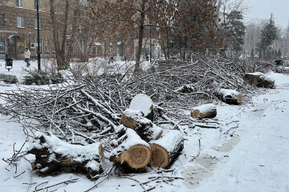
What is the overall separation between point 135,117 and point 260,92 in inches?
313

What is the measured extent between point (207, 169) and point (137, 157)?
100cm

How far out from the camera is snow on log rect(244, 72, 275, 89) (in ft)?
34.9

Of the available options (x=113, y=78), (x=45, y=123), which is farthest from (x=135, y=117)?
(x=113, y=78)

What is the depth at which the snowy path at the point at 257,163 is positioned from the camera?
9.34 ft

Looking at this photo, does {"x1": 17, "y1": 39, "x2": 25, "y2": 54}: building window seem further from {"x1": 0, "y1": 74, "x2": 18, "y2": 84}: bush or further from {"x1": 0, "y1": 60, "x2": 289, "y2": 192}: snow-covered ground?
{"x1": 0, "y1": 60, "x2": 289, "y2": 192}: snow-covered ground

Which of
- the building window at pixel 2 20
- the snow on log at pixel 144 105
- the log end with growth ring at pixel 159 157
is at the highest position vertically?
the building window at pixel 2 20

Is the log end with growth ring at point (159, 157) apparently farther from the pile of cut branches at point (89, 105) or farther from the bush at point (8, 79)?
the bush at point (8, 79)

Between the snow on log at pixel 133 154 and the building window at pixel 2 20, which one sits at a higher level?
the building window at pixel 2 20

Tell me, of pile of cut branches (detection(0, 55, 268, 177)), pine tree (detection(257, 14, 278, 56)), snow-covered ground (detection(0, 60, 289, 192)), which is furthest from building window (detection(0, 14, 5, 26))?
pine tree (detection(257, 14, 278, 56))

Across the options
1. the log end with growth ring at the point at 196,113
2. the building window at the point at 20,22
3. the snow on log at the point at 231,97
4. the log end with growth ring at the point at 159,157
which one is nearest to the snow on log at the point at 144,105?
the log end with growth ring at the point at 159,157

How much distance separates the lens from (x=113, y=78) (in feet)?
20.0

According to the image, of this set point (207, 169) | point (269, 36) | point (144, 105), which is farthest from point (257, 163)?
point (269, 36)

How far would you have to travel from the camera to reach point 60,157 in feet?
9.89

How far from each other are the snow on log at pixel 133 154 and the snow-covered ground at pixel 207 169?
0.55 ft
